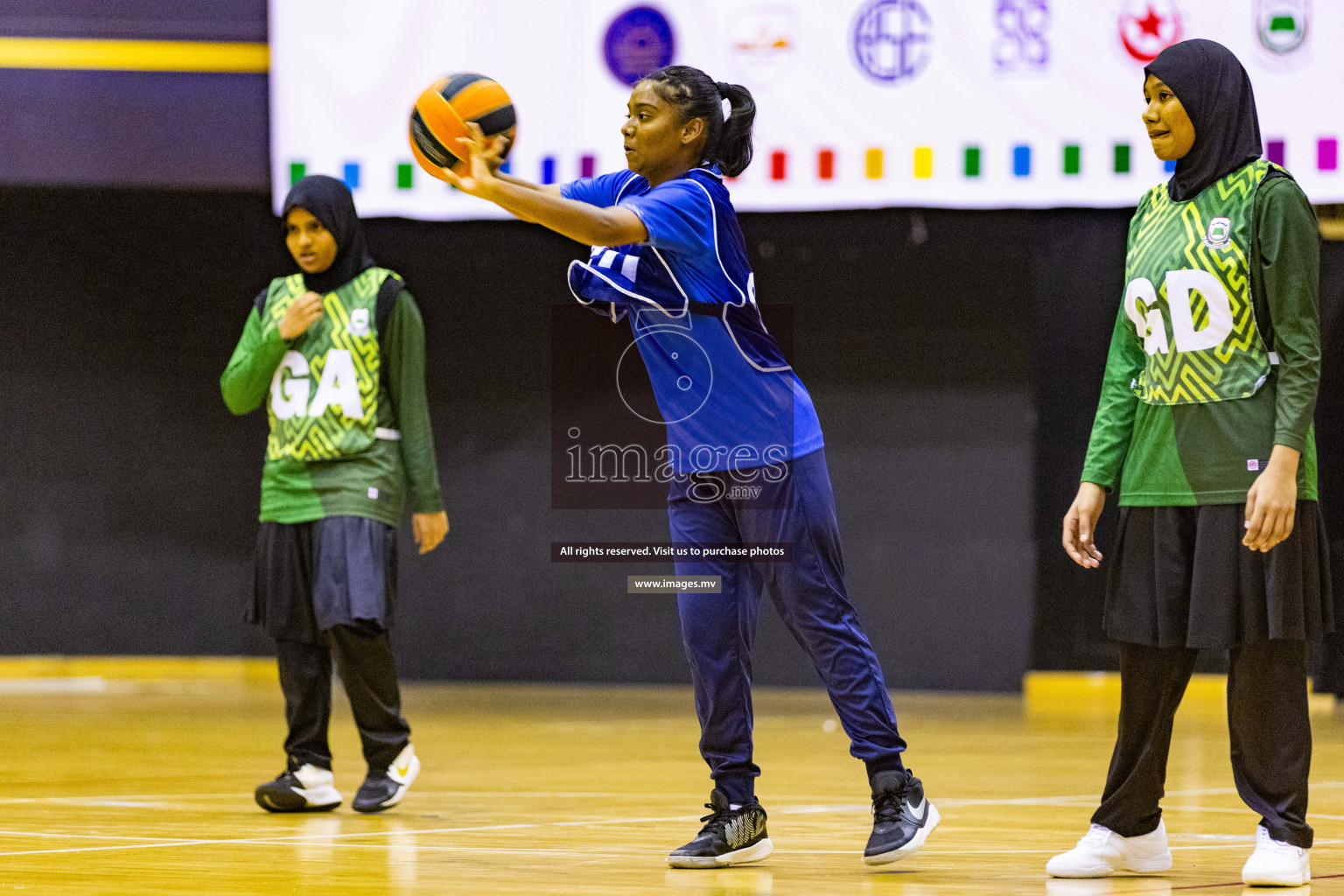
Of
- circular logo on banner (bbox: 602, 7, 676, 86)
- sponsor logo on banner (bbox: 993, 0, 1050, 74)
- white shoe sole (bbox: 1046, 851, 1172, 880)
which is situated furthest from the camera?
circular logo on banner (bbox: 602, 7, 676, 86)

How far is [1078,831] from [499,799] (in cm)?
129

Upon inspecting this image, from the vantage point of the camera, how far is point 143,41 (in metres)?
7.05

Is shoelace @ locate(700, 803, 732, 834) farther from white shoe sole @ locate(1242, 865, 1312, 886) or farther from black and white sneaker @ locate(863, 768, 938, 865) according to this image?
white shoe sole @ locate(1242, 865, 1312, 886)

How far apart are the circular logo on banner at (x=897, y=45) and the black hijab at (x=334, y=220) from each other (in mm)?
2782

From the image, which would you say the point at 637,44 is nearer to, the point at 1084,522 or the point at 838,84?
the point at 838,84

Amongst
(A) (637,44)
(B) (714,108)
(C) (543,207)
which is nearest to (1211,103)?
(B) (714,108)

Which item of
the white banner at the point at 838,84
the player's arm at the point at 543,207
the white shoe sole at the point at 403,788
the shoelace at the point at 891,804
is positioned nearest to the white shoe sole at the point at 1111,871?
the shoelace at the point at 891,804

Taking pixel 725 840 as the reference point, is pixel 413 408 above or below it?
above

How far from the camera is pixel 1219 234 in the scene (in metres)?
2.44

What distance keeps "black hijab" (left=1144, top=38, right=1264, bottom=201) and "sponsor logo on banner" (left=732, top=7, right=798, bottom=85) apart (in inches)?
140

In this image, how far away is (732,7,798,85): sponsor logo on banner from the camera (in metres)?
5.94

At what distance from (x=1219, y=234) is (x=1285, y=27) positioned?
3.61m

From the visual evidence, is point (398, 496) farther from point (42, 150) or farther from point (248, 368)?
point (42, 150)

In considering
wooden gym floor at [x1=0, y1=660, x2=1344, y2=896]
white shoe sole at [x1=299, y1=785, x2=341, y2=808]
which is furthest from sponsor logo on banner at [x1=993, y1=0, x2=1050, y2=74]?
white shoe sole at [x1=299, y1=785, x2=341, y2=808]
